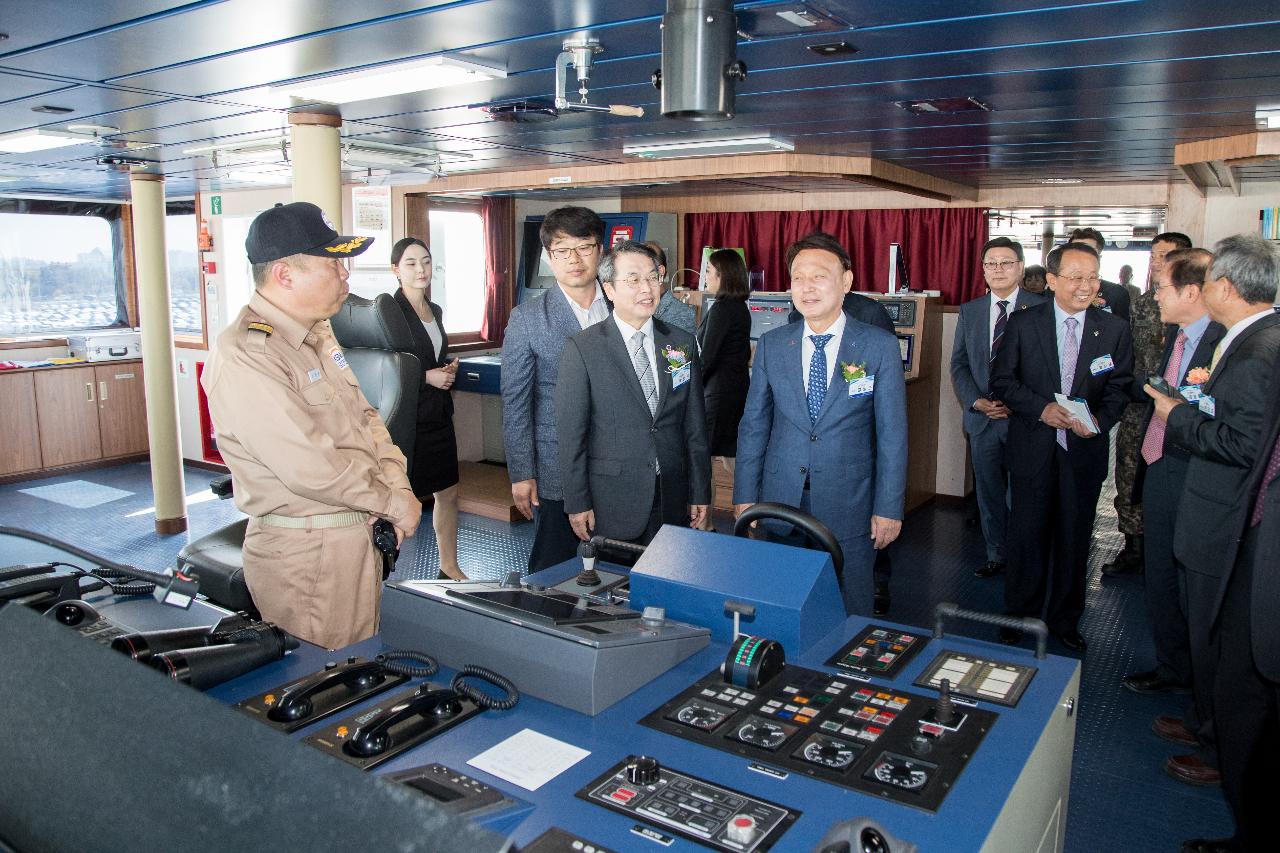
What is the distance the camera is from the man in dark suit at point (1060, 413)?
12.1ft

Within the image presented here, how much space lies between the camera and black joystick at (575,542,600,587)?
2117 mm

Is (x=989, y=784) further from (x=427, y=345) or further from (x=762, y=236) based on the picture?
(x=762, y=236)

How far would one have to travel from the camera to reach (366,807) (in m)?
0.68

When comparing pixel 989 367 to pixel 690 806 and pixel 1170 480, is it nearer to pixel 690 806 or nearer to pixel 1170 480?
pixel 1170 480

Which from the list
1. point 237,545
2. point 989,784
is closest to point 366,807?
point 989,784

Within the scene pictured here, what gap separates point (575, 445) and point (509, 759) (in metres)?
1.64

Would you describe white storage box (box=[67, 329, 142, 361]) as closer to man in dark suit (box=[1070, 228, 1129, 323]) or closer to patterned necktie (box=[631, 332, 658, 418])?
patterned necktie (box=[631, 332, 658, 418])

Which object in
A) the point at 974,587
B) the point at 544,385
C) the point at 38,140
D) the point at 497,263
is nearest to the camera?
the point at 544,385

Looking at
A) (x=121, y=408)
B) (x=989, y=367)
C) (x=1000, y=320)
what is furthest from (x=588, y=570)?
(x=121, y=408)

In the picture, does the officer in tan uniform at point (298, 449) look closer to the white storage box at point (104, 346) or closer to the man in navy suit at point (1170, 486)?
the man in navy suit at point (1170, 486)

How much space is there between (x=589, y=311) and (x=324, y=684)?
6.55ft

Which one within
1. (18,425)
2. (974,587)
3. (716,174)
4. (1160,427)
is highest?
(716,174)

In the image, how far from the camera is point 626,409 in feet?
9.78

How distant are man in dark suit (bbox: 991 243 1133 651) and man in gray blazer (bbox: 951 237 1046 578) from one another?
1014mm
